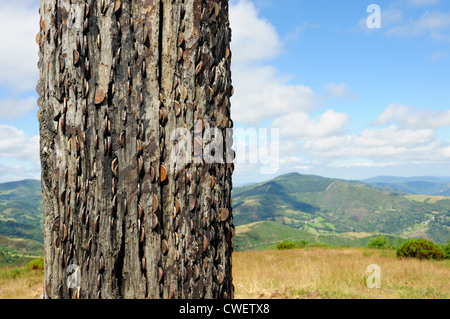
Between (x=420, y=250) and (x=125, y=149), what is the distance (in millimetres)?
13770

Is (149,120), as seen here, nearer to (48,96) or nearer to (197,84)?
(197,84)

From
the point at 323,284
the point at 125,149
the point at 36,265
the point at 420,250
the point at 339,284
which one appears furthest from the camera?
the point at 420,250

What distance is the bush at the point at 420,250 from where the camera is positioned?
1169 cm

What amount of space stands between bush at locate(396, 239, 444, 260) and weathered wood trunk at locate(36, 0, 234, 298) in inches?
512

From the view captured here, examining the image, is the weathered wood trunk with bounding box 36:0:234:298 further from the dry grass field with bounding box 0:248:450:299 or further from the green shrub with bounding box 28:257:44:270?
the green shrub with bounding box 28:257:44:270

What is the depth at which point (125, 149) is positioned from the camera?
169 centimetres

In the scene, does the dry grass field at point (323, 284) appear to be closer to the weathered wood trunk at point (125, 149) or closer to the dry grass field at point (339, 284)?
the dry grass field at point (339, 284)

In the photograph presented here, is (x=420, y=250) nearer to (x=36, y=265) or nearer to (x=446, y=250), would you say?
(x=446, y=250)

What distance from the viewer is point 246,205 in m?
199

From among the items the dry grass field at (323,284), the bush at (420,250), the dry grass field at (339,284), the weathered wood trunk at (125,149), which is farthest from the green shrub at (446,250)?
the weathered wood trunk at (125,149)

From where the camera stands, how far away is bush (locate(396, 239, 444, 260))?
38.3 feet

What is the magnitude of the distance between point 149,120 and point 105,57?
44cm

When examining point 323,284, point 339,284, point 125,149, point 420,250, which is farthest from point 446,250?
point 125,149
